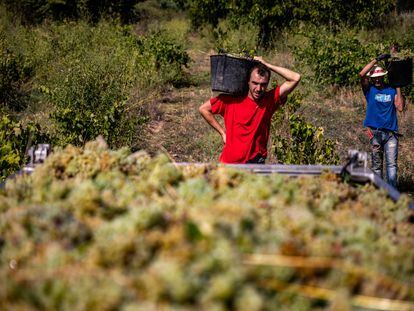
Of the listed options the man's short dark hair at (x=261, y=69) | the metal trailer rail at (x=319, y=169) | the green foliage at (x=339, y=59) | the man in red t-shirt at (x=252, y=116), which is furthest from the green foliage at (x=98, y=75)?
the green foliage at (x=339, y=59)

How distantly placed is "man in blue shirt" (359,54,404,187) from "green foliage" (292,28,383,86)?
4.30 meters

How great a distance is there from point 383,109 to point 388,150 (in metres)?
0.52

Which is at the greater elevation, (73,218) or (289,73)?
(289,73)

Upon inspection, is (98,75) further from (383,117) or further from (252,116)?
(383,117)

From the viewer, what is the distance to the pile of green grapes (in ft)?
4.34

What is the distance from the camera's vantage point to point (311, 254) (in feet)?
5.02

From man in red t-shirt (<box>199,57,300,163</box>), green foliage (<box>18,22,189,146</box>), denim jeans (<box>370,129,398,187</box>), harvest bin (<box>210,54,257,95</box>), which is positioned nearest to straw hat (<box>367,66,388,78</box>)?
denim jeans (<box>370,129,398,187</box>)

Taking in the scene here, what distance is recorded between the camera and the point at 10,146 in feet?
14.3

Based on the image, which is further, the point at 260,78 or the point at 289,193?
the point at 260,78

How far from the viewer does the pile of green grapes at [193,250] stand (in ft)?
4.34

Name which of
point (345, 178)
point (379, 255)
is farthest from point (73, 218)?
point (345, 178)

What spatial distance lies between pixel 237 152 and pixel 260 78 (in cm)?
66

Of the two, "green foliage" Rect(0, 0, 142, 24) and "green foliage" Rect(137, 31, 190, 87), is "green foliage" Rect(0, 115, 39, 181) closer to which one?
"green foliage" Rect(137, 31, 190, 87)

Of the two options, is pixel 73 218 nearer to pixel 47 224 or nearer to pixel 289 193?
pixel 47 224
